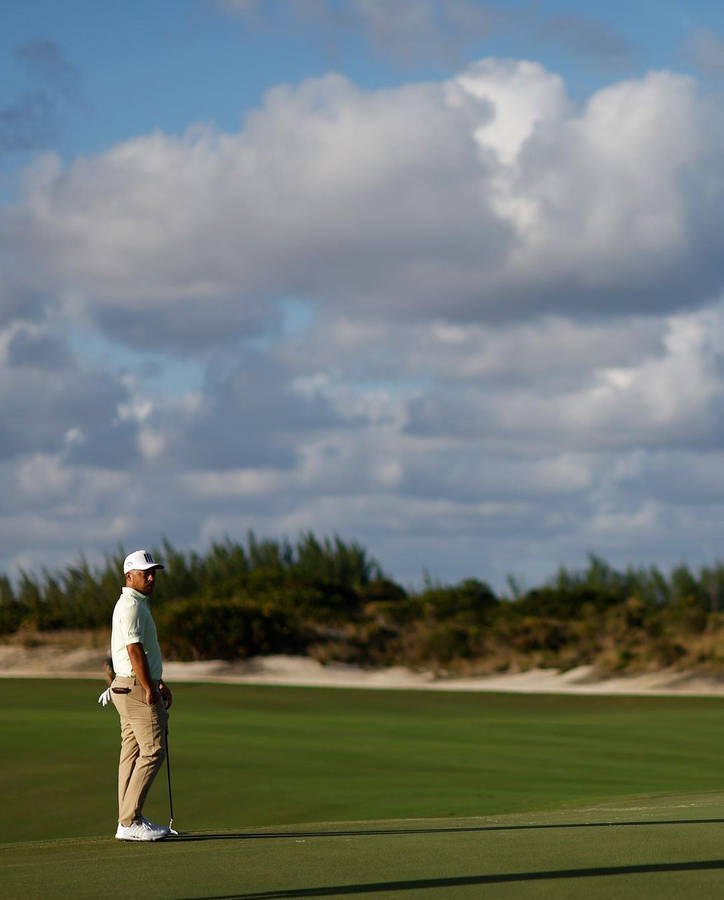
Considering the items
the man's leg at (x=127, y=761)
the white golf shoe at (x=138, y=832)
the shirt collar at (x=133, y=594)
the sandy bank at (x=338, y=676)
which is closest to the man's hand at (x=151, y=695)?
the man's leg at (x=127, y=761)

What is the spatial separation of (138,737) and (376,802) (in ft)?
17.4

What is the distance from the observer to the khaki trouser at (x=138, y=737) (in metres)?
10.5

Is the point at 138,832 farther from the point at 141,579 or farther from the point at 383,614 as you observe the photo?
the point at 383,614

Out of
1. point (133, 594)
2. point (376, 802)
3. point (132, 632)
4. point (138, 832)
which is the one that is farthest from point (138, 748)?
point (376, 802)

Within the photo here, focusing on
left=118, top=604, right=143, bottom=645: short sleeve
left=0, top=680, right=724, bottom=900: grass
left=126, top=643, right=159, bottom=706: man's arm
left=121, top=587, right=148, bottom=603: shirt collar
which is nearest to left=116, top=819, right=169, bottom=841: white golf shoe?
left=0, top=680, right=724, bottom=900: grass

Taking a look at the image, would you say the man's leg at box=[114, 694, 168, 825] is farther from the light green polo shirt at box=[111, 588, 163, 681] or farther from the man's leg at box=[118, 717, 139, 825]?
the light green polo shirt at box=[111, 588, 163, 681]

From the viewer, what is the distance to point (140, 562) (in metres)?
10.5

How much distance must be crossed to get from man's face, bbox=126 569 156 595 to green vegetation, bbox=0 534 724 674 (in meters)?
33.3

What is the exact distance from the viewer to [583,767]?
64.3ft

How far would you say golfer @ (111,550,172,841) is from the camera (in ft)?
34.1

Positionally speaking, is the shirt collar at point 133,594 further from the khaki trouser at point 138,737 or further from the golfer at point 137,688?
the khaki trouser at point 138,737

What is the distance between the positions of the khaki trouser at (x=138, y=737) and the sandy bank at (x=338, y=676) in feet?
96.0

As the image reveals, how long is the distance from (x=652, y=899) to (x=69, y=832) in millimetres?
7599

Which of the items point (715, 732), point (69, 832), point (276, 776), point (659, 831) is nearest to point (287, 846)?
point (659, 831)
